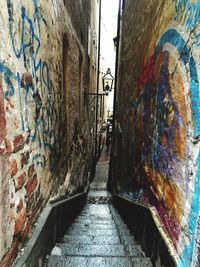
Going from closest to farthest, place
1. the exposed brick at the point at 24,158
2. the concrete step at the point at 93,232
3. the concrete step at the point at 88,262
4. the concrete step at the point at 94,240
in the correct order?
the exposed brick at the point at 24,158 → the concrete step at the point at 88,262 → the concrete step at the point at 94,240 → the concrete step at the point at 93,232

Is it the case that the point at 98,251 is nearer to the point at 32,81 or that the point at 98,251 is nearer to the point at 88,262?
the point at 88,262

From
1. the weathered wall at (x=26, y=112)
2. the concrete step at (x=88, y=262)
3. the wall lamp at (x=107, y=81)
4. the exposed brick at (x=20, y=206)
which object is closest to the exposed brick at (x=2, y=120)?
the weathered wall at (x=26, y=112)

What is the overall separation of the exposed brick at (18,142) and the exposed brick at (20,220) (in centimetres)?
51

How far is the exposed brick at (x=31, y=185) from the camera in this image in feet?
6.79

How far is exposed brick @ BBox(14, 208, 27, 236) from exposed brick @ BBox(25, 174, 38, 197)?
155mm

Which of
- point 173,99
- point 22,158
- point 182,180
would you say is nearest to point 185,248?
point 182,180

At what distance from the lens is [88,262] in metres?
2.27

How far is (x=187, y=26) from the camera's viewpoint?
1.84m

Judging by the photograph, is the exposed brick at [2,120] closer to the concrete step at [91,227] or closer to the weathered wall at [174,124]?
the weathered wall at [174,124]

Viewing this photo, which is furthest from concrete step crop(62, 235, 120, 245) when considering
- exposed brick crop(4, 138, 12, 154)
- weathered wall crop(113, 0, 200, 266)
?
exposed brick crop(4, 138, 12, 154)

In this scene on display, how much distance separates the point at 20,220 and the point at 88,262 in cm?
82

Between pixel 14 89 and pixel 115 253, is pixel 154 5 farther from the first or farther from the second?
pixel 115 253

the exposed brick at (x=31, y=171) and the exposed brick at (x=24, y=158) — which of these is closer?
the exposed brick at (x=24, y=158)

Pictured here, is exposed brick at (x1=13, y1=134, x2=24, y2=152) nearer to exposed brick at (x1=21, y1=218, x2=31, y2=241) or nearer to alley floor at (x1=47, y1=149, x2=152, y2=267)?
exposed brick at (x1=21, y1=218, x2=31, y2=241)
